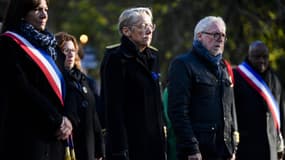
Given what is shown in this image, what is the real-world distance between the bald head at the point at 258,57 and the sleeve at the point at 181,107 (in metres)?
2.42

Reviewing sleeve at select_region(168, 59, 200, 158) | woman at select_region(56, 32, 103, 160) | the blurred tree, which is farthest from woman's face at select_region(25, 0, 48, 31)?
the blurred tree

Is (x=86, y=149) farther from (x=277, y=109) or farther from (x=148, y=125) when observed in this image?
(x=277, y=109)

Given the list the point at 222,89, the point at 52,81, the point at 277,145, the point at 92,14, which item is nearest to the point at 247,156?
the point at 277,145

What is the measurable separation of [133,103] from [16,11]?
5.14 ft

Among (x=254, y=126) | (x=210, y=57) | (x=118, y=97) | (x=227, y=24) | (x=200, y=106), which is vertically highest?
(x=227, y=24)

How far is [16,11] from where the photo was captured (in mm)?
Answer: 7820

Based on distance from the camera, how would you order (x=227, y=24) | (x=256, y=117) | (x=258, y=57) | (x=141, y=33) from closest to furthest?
(x=141, y=33) < (x=256, y=117) < (x=258, y=57) < (x=227, y=24)

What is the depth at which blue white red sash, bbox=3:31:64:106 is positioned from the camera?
7.73m

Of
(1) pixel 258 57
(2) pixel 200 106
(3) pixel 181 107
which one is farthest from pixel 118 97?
(1) pixel 258 57

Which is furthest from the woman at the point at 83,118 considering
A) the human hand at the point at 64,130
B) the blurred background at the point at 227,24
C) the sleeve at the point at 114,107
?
the blurred background at the point at 227,24

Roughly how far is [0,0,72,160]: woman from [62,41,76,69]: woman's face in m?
1.98

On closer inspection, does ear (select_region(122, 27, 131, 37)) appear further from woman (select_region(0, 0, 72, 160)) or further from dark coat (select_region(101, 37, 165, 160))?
woman (select_region(0, 0, 72, 160))

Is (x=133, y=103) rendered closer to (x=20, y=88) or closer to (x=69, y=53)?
(x=69, y=53)

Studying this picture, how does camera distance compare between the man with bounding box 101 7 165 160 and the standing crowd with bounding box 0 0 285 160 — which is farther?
the man with bounding box 101 7 165 160
